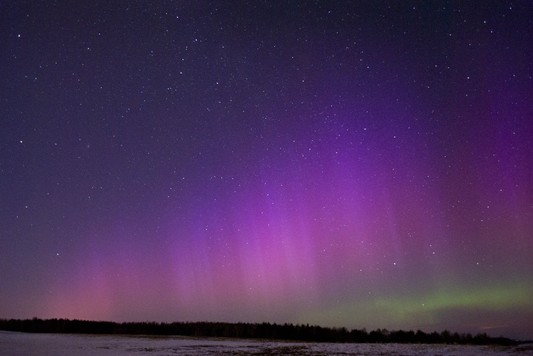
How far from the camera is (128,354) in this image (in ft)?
87.6

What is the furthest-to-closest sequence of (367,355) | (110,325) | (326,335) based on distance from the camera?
(110,325) < (326,335) < (367,355)

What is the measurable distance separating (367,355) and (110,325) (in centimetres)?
4508

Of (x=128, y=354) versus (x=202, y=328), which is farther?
(x=202, y=328)

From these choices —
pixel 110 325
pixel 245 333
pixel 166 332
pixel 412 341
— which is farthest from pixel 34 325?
pixel 412 341

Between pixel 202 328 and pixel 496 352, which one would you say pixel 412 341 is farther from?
pixel 202 328

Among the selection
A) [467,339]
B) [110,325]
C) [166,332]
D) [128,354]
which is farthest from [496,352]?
[110,325]

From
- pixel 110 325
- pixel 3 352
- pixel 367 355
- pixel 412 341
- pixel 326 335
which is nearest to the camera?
pixel 3 352

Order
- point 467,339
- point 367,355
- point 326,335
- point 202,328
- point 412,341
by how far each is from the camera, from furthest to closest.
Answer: point 202,328
point 326,335
point 412,341
point 467,339
point 367,355

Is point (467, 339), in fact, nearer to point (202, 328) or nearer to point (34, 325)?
point (202, 328)

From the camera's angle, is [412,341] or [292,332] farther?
Answer: [292,332]

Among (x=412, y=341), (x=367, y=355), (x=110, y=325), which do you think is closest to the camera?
(x=367, y=355)

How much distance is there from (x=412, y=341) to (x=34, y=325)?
48.7 meters

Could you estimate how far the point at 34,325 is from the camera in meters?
65.8

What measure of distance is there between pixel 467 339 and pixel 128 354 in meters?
29.6
